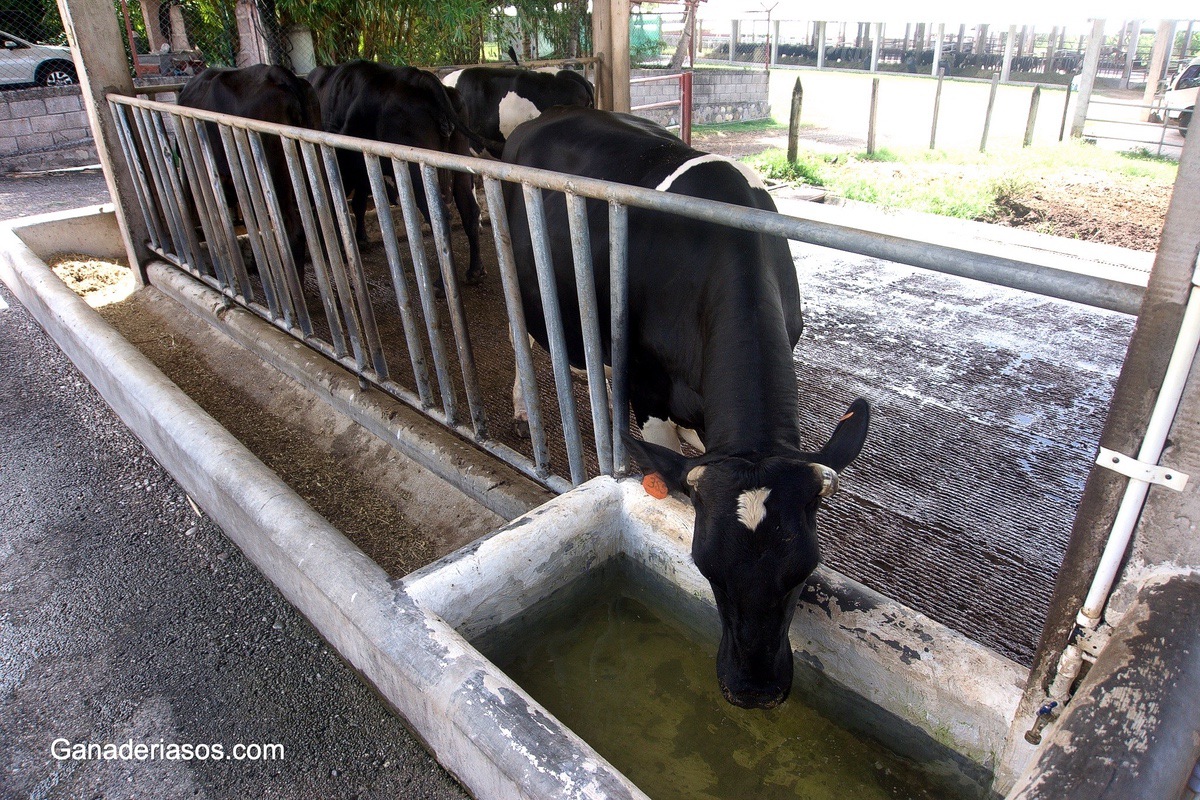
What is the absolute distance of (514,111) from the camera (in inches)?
223

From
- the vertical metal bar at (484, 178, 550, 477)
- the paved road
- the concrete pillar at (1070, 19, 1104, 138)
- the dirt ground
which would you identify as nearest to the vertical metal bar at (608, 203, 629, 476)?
the vertical metal bar at (484, 178, 550, 477)

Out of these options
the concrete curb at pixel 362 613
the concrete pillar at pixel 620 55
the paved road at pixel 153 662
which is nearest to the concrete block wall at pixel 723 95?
the concrete pillar at pixel 620 55

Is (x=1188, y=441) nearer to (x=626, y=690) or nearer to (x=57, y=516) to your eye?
(x=626, y=690)

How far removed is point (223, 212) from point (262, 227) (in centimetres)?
57

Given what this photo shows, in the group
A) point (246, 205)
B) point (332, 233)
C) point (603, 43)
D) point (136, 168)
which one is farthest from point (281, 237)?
point (603, 43)

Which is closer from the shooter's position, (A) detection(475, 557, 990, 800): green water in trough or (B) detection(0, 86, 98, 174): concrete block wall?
(A) detection(475, 557, 990, 800): green water in trough

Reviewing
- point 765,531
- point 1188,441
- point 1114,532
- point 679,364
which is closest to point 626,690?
point 765,531

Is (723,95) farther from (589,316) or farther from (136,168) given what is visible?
(589,316)

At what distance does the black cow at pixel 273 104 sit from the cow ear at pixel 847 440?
409cm

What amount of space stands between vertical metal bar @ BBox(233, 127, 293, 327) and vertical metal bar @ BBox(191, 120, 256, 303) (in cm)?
16

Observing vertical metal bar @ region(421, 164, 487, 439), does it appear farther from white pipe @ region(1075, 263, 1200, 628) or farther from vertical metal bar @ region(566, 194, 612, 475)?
white pipe @ region(1075, 263, 1200, 628)

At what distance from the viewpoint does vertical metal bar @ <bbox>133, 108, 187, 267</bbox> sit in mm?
4598

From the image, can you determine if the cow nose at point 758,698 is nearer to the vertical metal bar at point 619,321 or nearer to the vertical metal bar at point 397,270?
the vertical metal bar at point 619,321

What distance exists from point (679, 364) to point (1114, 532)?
1.25 meters
